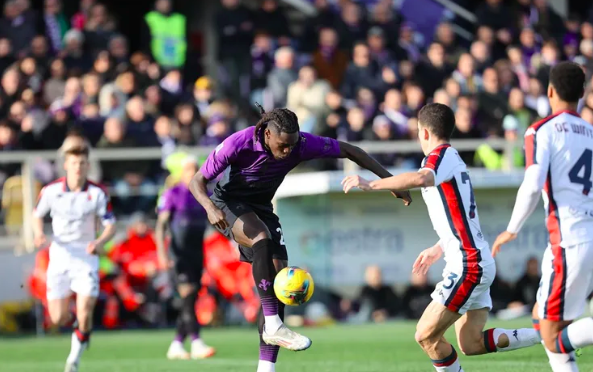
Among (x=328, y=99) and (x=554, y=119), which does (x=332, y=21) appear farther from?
(x=554, y=119)

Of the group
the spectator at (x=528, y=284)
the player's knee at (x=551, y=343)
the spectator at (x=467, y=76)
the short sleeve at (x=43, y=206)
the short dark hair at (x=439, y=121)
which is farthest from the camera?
the spectator at (x=467, y=76)

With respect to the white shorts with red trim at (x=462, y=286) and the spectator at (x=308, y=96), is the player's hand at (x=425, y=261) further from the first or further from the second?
the spectator at (x=308, y=96)

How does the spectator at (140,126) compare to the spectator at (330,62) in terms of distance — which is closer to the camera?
the spectator at (140,126)

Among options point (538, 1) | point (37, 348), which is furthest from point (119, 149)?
point (538, 1)

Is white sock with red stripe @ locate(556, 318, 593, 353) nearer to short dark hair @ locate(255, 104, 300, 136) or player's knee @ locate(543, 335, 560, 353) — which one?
player's knee @ locate(543, 335, 560, 353)

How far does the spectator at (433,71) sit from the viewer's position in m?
20.3

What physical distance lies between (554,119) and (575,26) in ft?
53.0

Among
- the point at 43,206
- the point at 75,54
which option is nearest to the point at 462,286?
the point at 43,206

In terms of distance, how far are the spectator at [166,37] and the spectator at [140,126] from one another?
205cm

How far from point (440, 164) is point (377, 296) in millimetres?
10512

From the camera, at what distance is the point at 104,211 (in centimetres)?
1219

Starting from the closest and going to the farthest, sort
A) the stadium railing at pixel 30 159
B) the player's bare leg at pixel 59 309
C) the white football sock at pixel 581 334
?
the white football sock at pixel 581 334 < the player's bare leg at pixel 59 309 < the stadium railing at pixel 30 159

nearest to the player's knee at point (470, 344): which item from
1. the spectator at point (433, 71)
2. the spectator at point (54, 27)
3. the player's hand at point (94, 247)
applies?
the player's hand at point (94, 247)

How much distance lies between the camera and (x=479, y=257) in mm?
8250
